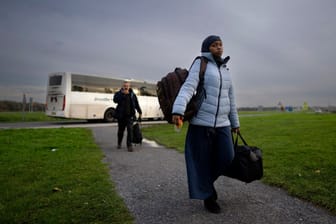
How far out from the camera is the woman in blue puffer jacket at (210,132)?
9.17 ft

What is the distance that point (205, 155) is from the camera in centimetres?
283

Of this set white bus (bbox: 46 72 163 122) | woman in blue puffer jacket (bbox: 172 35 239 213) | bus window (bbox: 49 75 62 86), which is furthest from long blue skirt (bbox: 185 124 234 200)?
bus window (bbox: 49 75 62 86)

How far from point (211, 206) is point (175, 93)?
1.30 m

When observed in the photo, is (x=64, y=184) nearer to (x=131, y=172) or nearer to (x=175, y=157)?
(x=131, y=172)

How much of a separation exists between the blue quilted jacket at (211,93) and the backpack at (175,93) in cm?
5

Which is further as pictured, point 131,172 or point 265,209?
point 131,172

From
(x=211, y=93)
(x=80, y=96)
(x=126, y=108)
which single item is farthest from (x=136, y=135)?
(x=80, y=96)

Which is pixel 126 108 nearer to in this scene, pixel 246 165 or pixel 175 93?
pixel 175 93

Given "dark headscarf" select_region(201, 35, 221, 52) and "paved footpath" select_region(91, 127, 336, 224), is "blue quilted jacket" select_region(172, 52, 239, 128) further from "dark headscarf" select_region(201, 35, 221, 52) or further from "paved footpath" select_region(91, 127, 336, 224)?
"paved footpath" select_region(91, 127, 336, 224)

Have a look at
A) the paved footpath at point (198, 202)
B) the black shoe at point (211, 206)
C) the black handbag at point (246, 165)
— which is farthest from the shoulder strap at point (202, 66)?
the paved footpath at point (198, 202)

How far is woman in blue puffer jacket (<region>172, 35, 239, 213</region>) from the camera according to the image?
2795 mm

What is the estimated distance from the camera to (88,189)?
3.50 meters

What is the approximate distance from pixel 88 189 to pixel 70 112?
1550 centimetres

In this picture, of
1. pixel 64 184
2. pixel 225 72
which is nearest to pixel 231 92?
pixel 225 72
